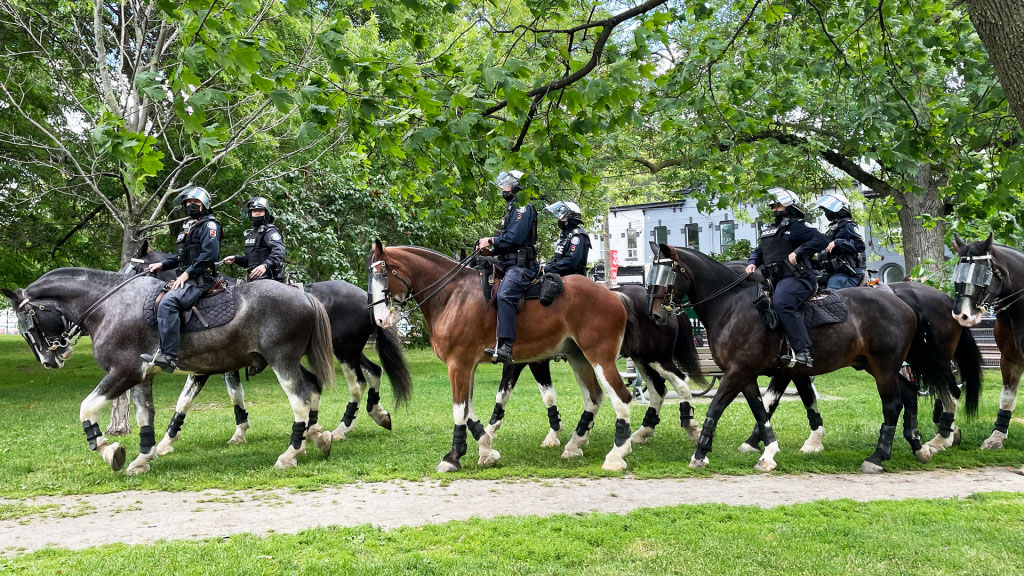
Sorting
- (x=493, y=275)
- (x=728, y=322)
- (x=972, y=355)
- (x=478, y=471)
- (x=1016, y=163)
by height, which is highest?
(x=1016, y=163)

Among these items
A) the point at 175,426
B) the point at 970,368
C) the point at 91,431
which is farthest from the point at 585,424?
the point at 91,431

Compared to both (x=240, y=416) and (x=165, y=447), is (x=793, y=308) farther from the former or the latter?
(x=165, y=447)

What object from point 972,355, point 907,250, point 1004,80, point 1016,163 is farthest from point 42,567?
point 907,250

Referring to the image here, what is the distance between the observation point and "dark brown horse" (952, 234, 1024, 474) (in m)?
8.74

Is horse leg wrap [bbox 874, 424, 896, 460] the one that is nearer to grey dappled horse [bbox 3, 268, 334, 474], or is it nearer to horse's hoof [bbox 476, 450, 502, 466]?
horse's hoof [bbox 476, 450, 502, 466]

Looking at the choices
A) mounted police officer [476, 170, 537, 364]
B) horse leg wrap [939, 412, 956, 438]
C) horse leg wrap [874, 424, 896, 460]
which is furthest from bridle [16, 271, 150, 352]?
horse leg wrap [939, 412, 956, 438]

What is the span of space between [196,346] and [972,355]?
31.2ft

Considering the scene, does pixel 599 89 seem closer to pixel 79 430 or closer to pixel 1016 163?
pixel 1016 163

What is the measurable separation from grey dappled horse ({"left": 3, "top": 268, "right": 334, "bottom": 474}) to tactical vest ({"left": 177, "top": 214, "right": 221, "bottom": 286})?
1.13ft

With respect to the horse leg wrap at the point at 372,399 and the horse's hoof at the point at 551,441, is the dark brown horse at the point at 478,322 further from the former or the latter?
the horse leg wrap at the point at 372,399

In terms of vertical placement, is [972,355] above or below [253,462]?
above

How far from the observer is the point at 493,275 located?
348 inches

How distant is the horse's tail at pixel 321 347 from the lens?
9156 millimetres

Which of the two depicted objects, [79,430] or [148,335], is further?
[79,430]
